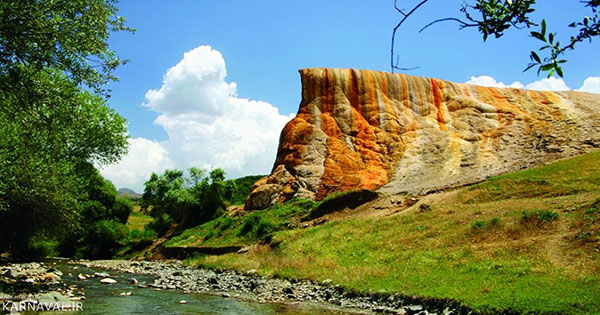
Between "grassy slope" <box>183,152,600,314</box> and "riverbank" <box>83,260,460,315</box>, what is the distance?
2.16 feet

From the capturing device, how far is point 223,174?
216 ft

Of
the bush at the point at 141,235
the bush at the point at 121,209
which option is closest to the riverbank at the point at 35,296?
the bush at the point at 141,235

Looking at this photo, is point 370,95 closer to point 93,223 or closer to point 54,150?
point 93,223

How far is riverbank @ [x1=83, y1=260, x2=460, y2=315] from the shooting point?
57.5 feet

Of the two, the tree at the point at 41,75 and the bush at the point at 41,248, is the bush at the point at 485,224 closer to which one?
the tree at the point at 41,75

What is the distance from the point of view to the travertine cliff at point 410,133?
54188 mm

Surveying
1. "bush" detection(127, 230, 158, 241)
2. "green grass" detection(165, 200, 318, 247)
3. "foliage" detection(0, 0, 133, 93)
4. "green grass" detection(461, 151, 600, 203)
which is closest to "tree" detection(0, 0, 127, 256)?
"foliage" detection(0, 0, 133, 93)

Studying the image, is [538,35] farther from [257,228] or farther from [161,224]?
[161,224]

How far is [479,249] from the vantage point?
23.1 metres

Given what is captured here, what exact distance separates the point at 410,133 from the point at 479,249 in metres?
42.6

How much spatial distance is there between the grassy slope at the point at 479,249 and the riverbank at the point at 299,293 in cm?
66

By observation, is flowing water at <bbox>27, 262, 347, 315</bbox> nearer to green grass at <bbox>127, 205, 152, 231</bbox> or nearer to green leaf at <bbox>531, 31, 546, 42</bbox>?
green leaf at <bbox>531, 31, 546, 42</bbox>

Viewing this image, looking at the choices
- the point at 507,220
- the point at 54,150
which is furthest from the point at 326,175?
the point at 54,150

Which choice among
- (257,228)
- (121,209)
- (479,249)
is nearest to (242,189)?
(121,209)
